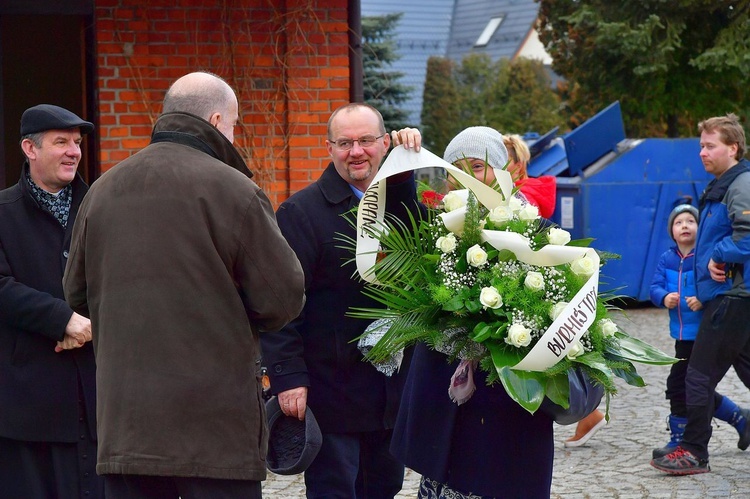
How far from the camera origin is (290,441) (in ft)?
13.7

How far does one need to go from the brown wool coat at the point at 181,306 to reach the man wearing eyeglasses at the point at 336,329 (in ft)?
2.70

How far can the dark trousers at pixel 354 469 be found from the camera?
424 cm

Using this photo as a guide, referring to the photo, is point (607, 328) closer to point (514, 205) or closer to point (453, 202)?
point (514, 205)

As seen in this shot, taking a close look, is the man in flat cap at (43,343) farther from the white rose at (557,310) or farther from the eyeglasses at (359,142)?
the white rose at (557,310)

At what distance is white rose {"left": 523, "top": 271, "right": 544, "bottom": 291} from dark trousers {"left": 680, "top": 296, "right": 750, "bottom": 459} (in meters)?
3.32

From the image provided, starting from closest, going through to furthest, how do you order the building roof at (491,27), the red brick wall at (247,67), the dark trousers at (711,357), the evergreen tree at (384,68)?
the dark trousers at (711,357)
the red brick wall at (247,67)
the evergreen tree at (384,68)
the building roof at (491,27)

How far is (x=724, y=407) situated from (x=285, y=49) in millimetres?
3812

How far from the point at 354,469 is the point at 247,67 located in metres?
4.10

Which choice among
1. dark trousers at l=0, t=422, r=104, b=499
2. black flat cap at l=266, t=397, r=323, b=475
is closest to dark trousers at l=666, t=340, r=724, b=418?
black flat cap at l=266, t=397, r=323, b=475

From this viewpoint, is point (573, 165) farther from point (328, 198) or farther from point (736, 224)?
point (328, 198)

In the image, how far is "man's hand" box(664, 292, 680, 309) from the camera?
275 inches

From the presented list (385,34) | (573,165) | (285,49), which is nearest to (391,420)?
(285,49)

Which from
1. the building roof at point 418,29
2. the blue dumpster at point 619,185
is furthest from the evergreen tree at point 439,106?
the blue dumpster at point 619,185

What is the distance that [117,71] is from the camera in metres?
7.50
